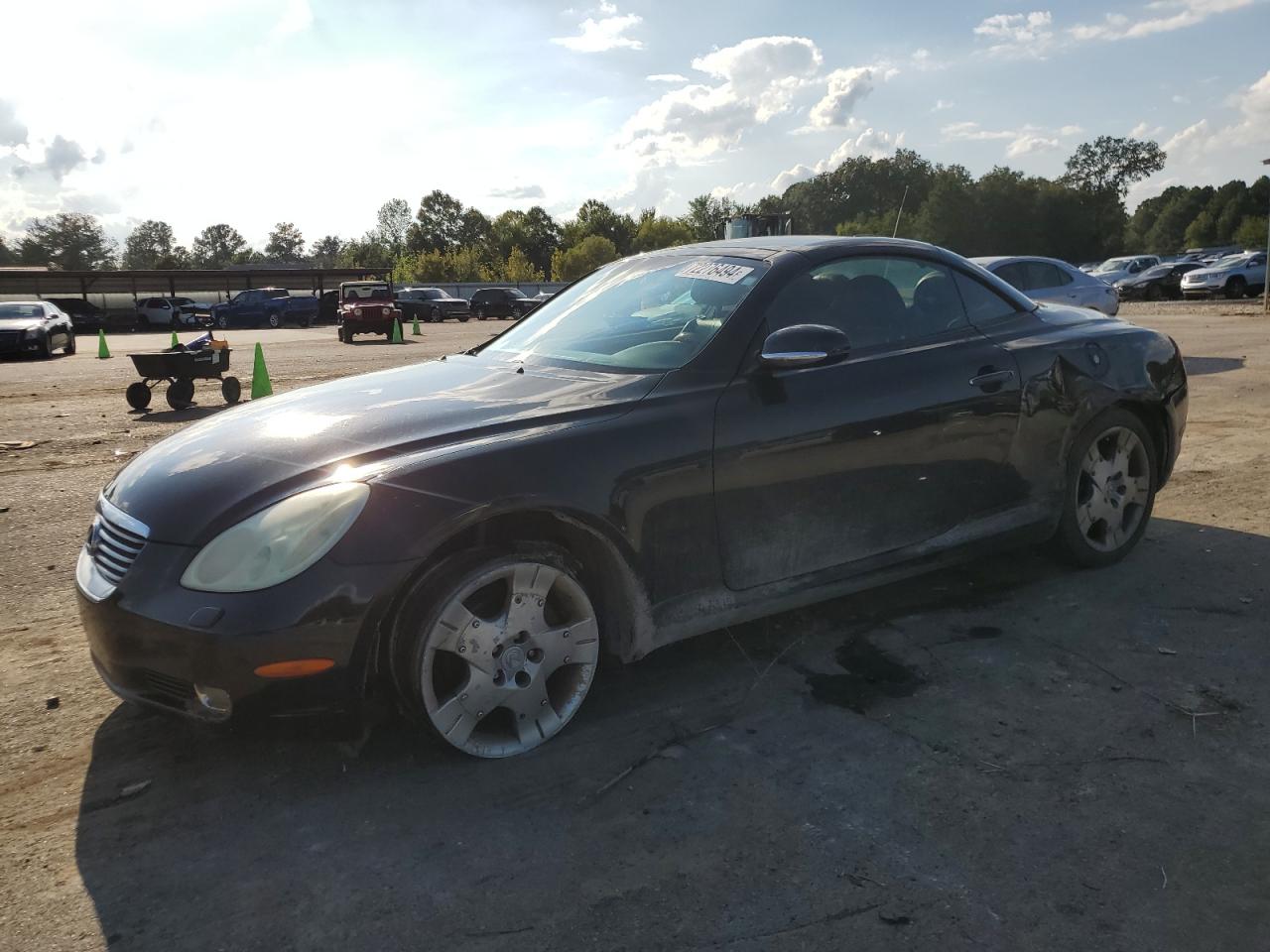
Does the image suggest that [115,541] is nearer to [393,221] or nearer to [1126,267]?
[1126,267]

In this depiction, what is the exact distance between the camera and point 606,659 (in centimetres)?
319

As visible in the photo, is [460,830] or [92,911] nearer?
[92,911]

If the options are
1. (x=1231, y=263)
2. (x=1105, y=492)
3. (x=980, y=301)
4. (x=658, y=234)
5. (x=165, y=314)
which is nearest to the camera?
(x=980, y=301)

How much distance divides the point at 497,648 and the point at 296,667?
58 centimetres

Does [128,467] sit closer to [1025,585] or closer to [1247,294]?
[1025,585]

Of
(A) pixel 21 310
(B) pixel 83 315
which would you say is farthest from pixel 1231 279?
(B) pixel 83 315

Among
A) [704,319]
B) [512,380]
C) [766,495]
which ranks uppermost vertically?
[704,319]

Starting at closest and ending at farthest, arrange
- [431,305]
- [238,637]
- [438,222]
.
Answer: [238,637]
[431,305]
[438,222]

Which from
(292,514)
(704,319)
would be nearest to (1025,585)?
(704,319)

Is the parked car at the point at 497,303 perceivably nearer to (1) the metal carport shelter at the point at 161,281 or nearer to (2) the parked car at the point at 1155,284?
(1) the metal carport shelter at the point at 161,281

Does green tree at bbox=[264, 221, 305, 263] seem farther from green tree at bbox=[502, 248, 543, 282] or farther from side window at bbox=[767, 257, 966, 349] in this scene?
side window at bbox=[767, 257, 966, 349]

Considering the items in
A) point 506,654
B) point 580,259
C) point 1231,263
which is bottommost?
point 506,654

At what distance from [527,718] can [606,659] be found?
331 millimetres

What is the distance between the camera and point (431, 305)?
1709 inches
